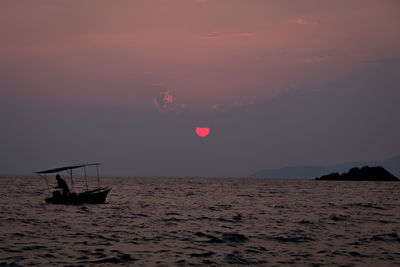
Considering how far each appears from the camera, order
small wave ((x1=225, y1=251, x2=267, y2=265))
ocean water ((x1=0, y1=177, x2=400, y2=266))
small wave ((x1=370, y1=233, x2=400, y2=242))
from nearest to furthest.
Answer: small wave ((x1=225, y1=251, x2=267, y2=265)) < ocean water ((x1=0, y1=177, x2=400, y2=266)) < small wave ((x1=370, y1=233, x2=400, y2=242))

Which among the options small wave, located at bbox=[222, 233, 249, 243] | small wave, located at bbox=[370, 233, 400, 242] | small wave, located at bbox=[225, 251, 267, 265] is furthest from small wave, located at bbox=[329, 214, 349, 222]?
small wave, located at bbox=[225, 251, 267, 265]

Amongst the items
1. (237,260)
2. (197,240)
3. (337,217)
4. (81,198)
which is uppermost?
(81,198)

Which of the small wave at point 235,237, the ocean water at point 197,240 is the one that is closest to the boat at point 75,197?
the ocean water at point 197,240

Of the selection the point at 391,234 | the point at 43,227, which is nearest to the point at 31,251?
the point at 43,227

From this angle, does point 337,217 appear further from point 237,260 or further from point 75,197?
point 75,197

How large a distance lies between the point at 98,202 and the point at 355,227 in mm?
25890

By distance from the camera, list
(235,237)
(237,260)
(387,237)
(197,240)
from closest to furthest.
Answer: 1. (237,260)
2. (197,240)
3. (235,237)
4. (387,237)

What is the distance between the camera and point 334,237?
2161 cm

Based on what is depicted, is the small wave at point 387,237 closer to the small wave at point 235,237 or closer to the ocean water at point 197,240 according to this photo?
the ocean water at point 197,240

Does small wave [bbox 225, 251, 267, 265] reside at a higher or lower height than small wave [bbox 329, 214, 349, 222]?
higher

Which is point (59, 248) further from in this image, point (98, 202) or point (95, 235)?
point (98, 202)

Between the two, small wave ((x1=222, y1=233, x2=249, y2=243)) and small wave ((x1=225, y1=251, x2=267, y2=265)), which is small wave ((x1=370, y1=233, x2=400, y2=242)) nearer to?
small wave ((x1=222, y1=233, x2=249, y2=243))

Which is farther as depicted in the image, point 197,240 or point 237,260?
point 197,240

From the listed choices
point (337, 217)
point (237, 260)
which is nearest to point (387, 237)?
point (337, 217)
